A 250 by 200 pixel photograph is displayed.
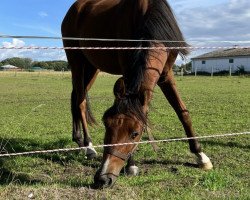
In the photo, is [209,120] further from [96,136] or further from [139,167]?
[139,167]

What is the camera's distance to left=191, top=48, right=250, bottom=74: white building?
57844 mm

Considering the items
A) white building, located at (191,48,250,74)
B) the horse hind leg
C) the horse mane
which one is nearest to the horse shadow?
the horse mane

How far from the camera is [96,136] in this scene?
7.11 m

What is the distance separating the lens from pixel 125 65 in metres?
4.77

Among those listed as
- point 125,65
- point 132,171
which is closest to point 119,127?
point 132,171

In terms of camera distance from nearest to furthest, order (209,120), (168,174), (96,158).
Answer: (168,174), (96,158), (209,120)

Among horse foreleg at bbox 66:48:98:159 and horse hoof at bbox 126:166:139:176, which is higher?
horse foreleg at bbox 66:48:98:159

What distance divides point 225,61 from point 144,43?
2412 inches

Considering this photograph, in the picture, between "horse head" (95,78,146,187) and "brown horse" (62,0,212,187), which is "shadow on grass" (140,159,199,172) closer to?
"brown horse" (62,0,212,187)

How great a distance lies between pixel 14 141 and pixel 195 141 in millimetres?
3252

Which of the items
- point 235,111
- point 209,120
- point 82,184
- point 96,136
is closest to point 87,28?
point 96,136

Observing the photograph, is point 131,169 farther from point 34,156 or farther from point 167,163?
point 34,156

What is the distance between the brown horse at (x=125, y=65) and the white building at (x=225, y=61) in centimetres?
4885

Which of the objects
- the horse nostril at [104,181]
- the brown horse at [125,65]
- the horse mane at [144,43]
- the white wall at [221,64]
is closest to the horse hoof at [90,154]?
the brown horse at [125,65]
